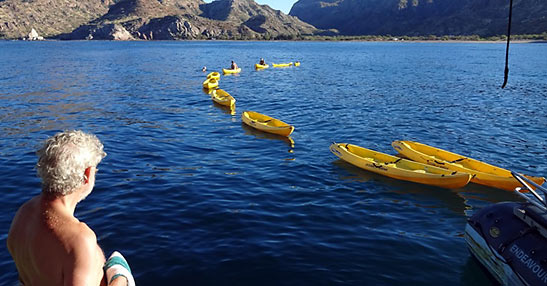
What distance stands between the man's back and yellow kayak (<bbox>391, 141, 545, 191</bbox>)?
13.8 metres

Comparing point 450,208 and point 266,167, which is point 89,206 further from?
point 450,208

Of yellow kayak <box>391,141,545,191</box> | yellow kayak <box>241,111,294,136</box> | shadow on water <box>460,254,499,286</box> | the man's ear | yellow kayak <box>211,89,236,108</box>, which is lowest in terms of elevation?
shadow on water <box>460,254,499,286</box>

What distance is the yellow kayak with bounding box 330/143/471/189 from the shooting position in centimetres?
1390

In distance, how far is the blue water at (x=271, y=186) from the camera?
30.5ft

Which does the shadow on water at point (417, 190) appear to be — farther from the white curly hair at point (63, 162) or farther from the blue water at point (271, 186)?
the white curly hair at point (63, 162)

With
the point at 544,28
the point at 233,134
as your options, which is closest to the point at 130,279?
the point at 233,134

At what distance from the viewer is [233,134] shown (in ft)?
72.4

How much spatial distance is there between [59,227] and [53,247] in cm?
18

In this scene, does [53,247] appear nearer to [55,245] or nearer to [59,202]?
[55,245]

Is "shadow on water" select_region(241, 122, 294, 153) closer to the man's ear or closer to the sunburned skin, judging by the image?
the man's ear

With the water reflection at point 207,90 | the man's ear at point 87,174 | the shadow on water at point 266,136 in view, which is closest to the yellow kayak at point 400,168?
the shadow on water at point 266,136

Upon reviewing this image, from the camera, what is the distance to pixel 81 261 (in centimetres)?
341

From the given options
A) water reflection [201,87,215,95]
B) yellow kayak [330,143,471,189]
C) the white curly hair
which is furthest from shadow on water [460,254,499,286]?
water reflection [201,87,215,95]

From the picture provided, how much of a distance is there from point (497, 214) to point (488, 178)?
6764mm
